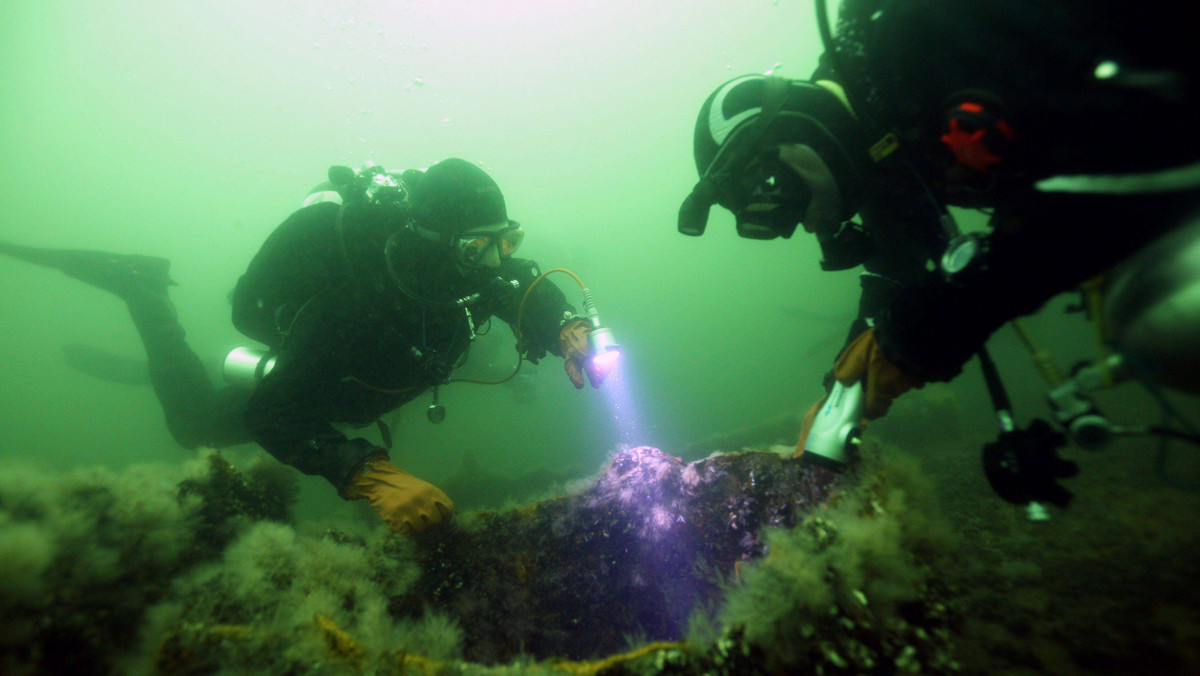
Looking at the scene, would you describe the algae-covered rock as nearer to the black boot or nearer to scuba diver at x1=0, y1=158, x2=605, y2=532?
scuba diver at x1=0, y1=158, x2=605, y2=532

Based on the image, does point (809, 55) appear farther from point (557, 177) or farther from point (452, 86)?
point (452, 86)

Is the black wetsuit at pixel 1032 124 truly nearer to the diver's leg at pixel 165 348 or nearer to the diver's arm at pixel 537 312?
the diver's arm at pixel 537 312

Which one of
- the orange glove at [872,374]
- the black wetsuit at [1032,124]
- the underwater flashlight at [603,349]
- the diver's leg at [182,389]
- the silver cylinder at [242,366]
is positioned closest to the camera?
the black wetsuit at [1032,124]

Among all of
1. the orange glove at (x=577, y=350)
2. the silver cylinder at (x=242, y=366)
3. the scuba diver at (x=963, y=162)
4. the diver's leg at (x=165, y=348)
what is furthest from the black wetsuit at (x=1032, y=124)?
the diver's leg at (x=165, y=348)

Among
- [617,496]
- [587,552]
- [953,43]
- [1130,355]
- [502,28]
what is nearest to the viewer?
[1130,355]

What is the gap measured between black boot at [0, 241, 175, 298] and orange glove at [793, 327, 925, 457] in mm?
9273

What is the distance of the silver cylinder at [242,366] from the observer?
15.1ft

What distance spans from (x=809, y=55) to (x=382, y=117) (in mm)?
37989

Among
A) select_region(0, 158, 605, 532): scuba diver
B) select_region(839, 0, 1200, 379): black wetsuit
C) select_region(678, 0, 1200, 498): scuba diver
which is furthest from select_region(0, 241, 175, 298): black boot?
select_region(839, 0, 1200, 379): black wetsuit

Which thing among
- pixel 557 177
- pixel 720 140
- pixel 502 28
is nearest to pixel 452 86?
pixel 502 28

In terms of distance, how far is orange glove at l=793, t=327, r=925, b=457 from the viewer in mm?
1869

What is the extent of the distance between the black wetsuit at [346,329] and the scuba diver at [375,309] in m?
0.01

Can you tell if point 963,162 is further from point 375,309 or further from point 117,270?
point 117,270

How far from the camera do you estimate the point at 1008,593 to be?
62.3 inches
